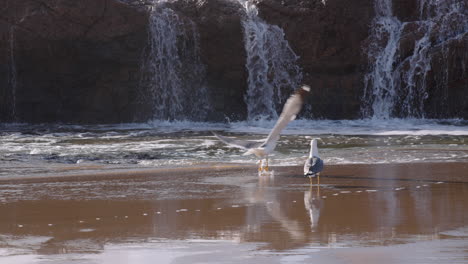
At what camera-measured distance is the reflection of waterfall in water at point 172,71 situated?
22.9 metres

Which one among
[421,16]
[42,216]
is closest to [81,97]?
[421,16]

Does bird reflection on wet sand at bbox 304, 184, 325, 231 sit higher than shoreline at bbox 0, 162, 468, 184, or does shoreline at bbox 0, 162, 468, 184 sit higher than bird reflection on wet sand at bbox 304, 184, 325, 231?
shoreline at bbox 0, 162, 468, 184

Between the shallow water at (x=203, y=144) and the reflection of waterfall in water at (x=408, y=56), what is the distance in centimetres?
114

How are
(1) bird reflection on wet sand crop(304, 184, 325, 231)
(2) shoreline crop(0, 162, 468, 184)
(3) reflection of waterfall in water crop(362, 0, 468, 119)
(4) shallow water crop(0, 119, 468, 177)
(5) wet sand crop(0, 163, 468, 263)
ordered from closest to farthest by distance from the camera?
(5) wet sand crop(0, 163, 468, 263) → (1) bird reflection on wet sand crop(304, 184, 325, 231) → (2) shoreline crop(0, 162, 468, 184) → (4) shallow water crop(0, 119, 468, 177) → (3) reflection of waterfall in water crop(362, 0, 468, 119)

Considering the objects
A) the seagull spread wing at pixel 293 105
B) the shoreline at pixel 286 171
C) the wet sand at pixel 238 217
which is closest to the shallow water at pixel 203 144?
the shoreline at pixel 286 171

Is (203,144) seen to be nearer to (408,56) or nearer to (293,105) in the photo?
(293,105)

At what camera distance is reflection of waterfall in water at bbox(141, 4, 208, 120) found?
22938mm

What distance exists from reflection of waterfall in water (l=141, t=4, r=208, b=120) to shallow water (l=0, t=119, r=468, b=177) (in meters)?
1.14

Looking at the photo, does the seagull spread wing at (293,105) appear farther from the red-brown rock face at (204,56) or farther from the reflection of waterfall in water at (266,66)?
the reflection of waterfall in water at (266,66)

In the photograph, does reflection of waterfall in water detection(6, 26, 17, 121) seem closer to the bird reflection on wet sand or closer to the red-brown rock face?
the red-brown rock face

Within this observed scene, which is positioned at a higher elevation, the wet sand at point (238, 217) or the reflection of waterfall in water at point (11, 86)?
the reflection of waterfall in water at point (11, 86)

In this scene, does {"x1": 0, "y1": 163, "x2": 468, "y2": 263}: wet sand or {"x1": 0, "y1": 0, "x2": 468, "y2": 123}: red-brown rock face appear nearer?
{"x1": 0, "y1": 163, "x2": 468, "y2": 263}: wet sand

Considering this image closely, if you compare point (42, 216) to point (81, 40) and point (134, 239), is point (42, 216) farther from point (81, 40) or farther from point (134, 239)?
point (81, 40)

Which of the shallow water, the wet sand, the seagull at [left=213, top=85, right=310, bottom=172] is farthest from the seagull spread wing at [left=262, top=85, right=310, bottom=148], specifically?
the shallow water
